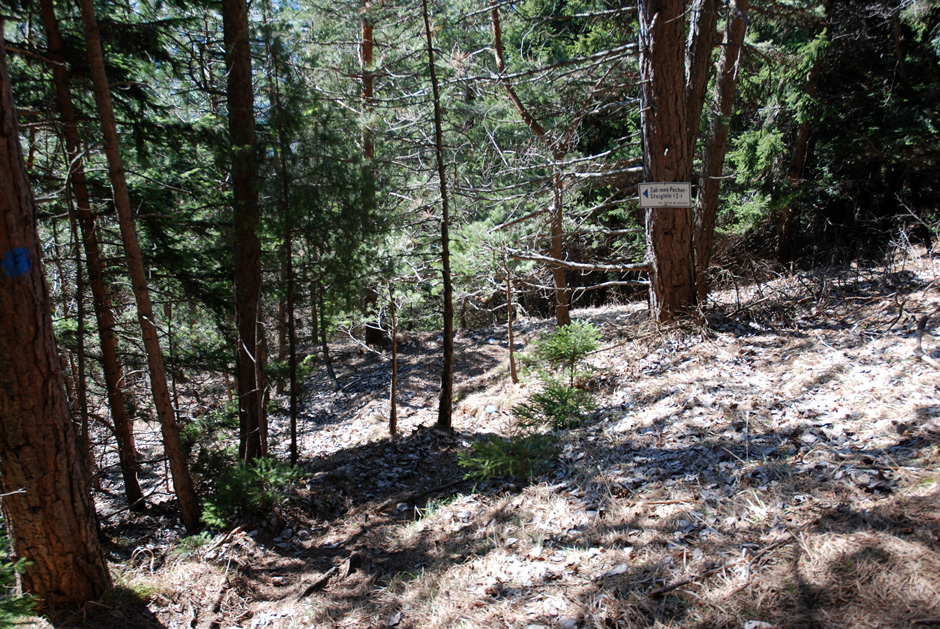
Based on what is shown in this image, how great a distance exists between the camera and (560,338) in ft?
21.6

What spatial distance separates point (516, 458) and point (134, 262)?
4.57 m

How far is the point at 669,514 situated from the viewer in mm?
3682

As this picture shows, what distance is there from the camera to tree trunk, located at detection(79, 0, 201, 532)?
4977 millimetres

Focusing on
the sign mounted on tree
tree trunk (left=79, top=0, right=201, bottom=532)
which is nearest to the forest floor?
tree trunk (left=79, top=0, right=201, bottom=532)

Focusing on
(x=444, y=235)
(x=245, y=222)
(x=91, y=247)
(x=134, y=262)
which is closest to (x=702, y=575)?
(x=444, y=235)

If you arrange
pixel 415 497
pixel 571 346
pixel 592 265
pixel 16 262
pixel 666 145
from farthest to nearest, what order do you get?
pixel 592 265
pixel 666 145
pixel 571 346
pixel 415 497
pixel 16 262

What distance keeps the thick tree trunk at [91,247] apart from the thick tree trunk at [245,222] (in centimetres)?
158

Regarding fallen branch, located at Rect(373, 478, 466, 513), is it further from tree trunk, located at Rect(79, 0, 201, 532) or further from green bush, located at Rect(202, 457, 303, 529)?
tree trunk, located at Rect(79, 0, 201, 532)

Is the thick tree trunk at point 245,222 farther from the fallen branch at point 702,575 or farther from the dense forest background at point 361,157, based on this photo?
the fallen branch at point 702,575

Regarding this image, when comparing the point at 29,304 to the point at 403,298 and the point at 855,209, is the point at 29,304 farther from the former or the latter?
the point at 855,209

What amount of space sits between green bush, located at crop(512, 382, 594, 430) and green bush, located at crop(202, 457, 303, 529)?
2940mm

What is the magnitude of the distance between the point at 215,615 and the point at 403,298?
5.47 meters

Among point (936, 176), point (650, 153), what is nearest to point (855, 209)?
point (936, 176)

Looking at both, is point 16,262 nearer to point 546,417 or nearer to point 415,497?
point 415,497
